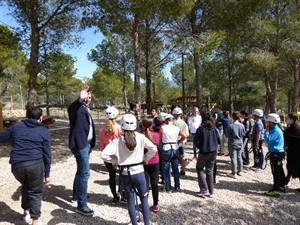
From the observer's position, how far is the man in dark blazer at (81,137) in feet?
12.6

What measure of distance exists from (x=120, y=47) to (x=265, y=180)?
22562 millimetres

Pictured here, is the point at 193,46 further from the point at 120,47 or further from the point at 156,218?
the point at 120,47

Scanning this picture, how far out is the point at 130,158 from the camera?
325 centimetres

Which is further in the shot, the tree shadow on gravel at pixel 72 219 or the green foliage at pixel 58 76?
the green foliage at pixel 58 76

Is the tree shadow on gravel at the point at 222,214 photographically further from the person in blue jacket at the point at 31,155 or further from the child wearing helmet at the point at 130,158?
the person in blue jacket at the point at 31,155

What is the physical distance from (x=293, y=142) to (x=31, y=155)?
→ 175 inches

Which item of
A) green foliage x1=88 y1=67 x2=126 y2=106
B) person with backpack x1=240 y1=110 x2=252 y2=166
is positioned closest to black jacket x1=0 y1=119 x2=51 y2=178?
person with backpack x1=240 y1=110 x2=252 y2=166

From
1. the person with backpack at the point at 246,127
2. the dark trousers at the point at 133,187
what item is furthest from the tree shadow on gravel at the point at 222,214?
the person with backpack at the point at 246,127

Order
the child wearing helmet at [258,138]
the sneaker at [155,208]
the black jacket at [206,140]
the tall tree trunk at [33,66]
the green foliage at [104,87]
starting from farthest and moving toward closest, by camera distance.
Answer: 1. the green foliage at [104,87]
2. the tall tree trunk at [33,66]
3. the child wearing helmet at [258,138]
4. the black jacket at [206,140]
5. the sneaker at [155,208]

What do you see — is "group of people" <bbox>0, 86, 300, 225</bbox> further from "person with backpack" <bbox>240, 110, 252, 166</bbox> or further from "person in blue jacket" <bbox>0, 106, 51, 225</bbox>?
"person with backpack" <bbox>240, 110, 252, 166</bbox>

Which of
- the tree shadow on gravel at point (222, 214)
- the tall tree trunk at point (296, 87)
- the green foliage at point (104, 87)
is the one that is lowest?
the tree shadow on gravel at point (222, 214)

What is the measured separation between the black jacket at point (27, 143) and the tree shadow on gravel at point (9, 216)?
1.03 metres

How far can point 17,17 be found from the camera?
33.9ft

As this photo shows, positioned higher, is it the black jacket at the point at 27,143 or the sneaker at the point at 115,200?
the black jacket at the point at 27,143
